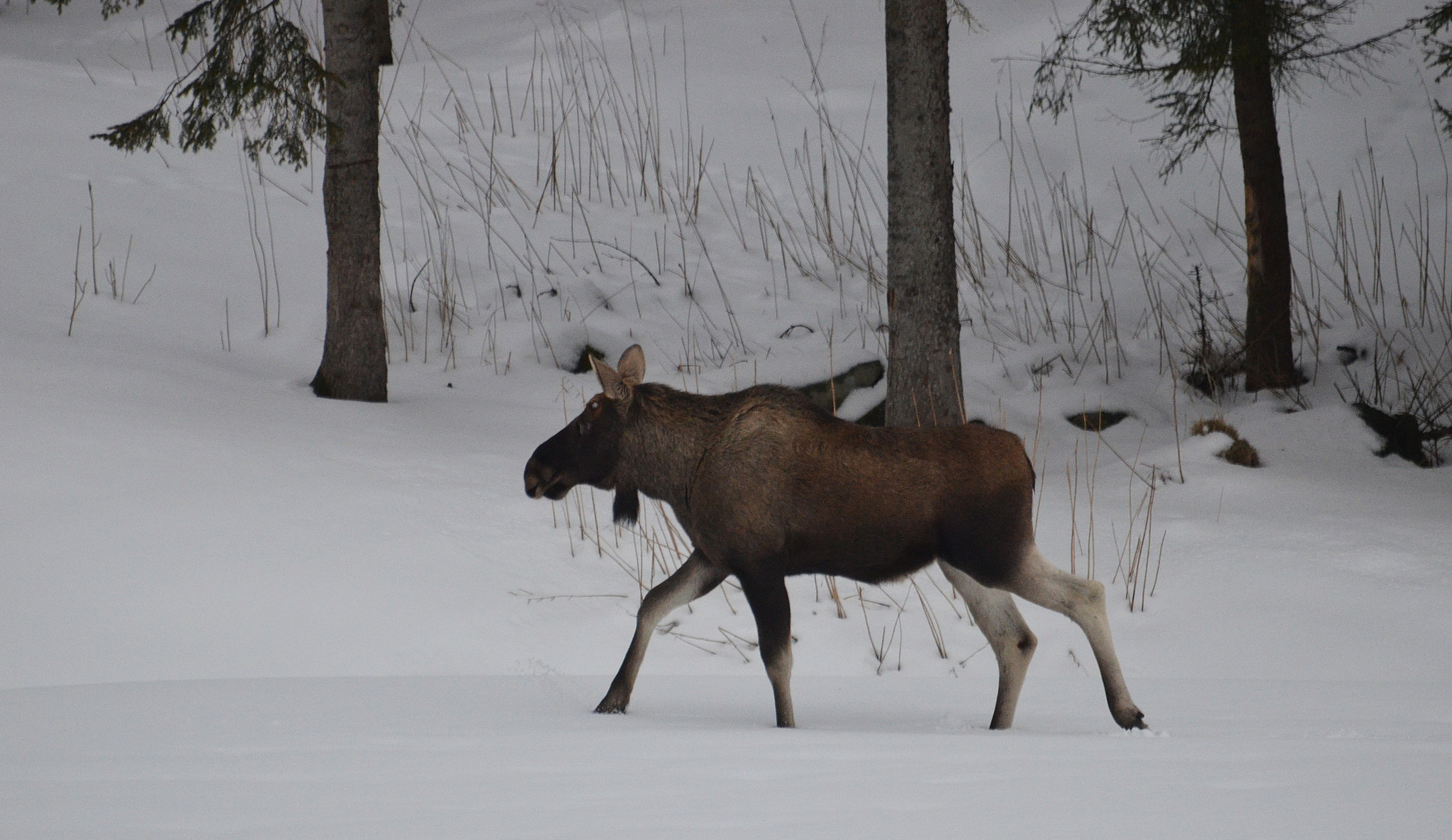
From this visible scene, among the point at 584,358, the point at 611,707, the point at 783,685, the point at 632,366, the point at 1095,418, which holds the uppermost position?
the point at 632,366

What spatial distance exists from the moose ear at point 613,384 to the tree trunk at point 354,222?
4185 mm

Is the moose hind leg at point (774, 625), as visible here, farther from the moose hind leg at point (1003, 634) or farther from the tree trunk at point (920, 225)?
the tree trunk at point (920, 225)

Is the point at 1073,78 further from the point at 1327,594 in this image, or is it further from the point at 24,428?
the point at 24,428

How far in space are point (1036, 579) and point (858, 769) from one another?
1122 millimetres

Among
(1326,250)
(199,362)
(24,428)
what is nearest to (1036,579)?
(24,428)

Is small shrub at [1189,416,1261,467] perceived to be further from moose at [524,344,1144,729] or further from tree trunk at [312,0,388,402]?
tree trunk at [312,0,388,402]

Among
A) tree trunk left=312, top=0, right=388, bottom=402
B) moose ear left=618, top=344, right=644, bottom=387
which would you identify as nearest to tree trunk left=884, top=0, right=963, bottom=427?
moose ear left=618, top=344, right=644, bottom=387

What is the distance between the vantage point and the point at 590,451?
14.2 feet

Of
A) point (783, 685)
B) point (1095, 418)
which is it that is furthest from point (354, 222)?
point (1095, 418)

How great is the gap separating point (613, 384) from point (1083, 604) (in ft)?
5.48

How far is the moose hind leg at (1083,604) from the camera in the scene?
3797 millimetres

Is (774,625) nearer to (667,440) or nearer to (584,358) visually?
(667,440)

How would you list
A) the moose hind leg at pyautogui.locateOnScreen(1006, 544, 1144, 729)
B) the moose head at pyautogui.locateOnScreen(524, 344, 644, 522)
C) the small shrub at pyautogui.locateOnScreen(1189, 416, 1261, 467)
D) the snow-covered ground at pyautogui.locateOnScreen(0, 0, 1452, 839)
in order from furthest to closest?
1. the small shrub at pyautogui.locateOnScreen(1189, 416, 1261, 467)
2. the moose head at pyautogui.locateOnScreen(524, 344, 644, 522)
3. the moose hind leg at pyautogui.locateOnScreen(1006, 544, 1144, 729)
4. the snow-covered ground at pyautogui.locateOnScreen(0, 0, 1452, 839)

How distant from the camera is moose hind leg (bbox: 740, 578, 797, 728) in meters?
3.89
